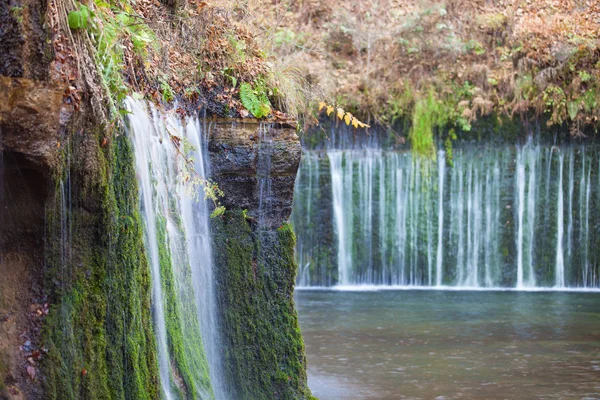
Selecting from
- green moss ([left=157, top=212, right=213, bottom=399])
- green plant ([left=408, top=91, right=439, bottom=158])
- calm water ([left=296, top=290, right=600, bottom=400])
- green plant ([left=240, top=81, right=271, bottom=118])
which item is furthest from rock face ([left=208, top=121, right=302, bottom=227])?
green plant ([left=408, top=91, right=439, bottom=158])

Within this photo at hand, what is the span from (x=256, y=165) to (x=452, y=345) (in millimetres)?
5229

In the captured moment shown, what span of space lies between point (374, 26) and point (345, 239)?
17.7 feet

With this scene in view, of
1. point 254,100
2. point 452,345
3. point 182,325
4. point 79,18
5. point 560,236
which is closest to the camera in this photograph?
point 79,18

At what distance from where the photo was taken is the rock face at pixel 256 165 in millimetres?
7398

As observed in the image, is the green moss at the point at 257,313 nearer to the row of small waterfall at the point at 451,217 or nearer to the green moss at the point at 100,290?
the green moss at the point at 100,290

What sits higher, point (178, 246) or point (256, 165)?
A: point (256, 165)

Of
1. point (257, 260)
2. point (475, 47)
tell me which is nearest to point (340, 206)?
point (475, 47)

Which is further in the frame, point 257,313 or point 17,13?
point 257,313

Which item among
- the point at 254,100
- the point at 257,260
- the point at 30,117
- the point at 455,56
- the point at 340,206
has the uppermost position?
the point at 455,56

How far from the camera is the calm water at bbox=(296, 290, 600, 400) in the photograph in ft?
30.3

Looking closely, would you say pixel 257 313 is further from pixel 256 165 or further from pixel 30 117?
pixel 30 117

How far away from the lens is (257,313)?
24.0ft

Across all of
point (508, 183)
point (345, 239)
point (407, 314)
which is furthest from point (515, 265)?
point (407, 314)

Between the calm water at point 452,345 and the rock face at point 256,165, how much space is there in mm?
2243
